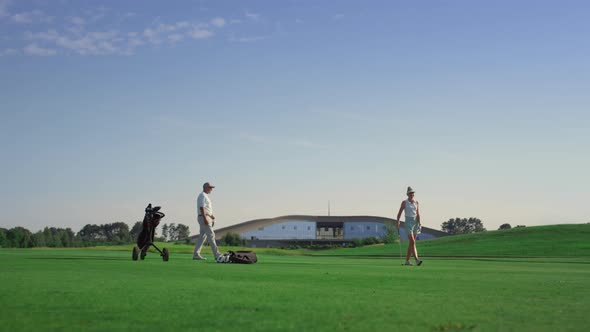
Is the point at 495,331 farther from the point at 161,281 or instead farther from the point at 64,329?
the point at 161,281

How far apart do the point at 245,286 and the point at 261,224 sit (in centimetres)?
11298

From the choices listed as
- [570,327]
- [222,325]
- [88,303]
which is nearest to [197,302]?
[88,303]

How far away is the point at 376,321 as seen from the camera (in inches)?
216

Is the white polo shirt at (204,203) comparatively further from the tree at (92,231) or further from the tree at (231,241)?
the tree at (92,231)

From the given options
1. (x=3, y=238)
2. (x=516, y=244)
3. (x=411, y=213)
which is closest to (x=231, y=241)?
(x=3, y=238)

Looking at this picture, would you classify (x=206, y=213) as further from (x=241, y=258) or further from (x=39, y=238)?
(x=39, y=238)

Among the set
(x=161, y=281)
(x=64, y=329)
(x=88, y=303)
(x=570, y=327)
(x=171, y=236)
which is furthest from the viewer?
(x=171, y=236)

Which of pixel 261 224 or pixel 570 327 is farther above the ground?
pixel 261 224

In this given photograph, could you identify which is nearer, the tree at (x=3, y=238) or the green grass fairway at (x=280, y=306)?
the green grass fairway at (x=280, y=306)

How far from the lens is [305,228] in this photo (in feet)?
396

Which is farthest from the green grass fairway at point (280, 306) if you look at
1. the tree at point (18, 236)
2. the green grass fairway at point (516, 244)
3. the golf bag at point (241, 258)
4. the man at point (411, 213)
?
the tree at point (18, 236)

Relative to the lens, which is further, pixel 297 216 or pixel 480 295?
pixel 297 216

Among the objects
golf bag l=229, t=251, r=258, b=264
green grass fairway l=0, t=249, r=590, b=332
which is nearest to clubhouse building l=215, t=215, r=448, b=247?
golf bag l=229, t=251, r=258, b=264

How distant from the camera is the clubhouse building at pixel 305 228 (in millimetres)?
118875
